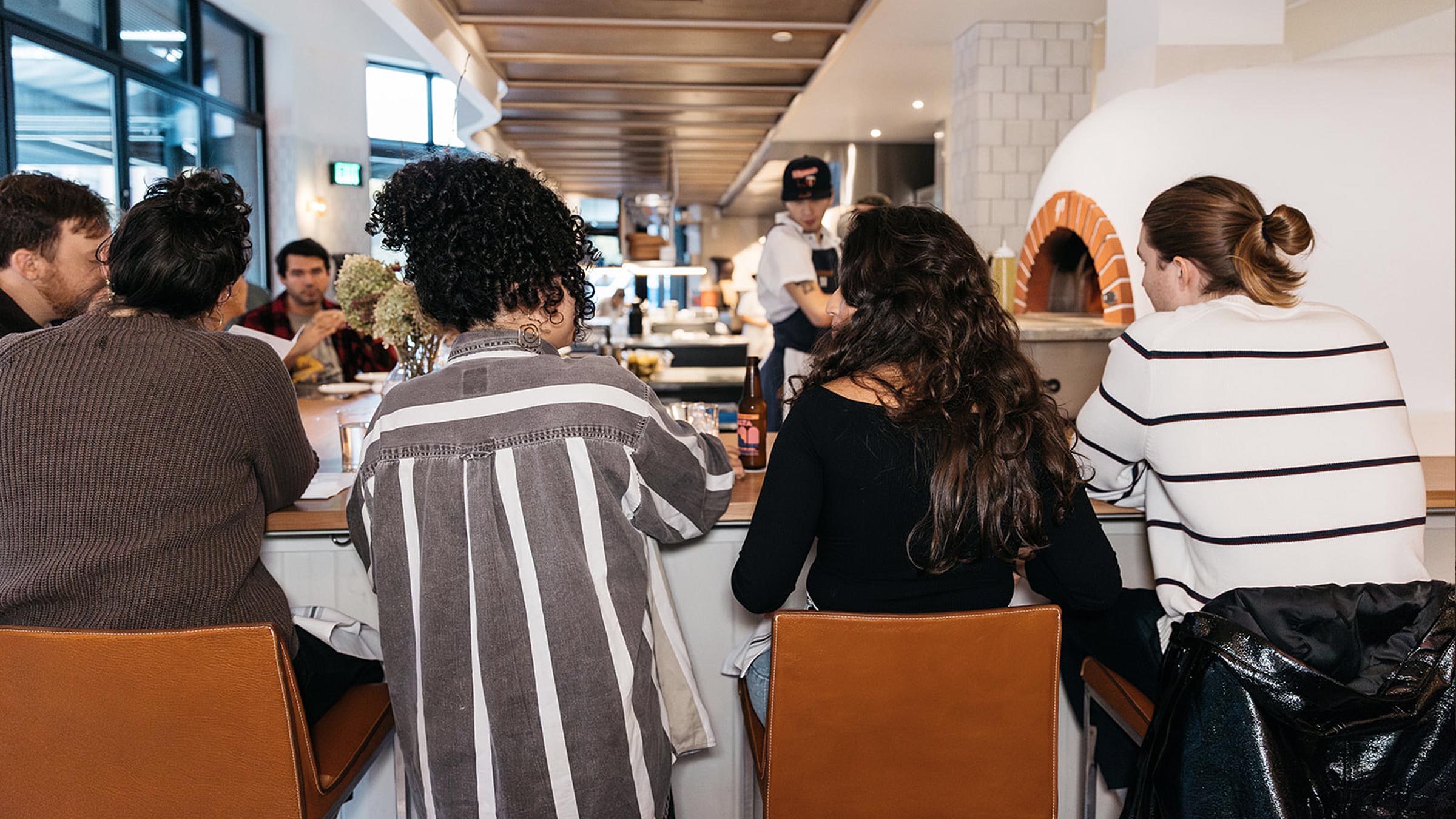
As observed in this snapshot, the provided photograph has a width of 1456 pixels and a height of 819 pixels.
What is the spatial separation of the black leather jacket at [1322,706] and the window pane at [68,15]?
6.53m

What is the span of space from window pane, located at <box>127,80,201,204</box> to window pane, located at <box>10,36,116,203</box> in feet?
0.84

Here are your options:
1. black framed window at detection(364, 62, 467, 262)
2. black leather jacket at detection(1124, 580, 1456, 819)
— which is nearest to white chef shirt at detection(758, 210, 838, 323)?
black leather jacket at detection(1124, 580, 1456, 819)

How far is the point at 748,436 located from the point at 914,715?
92 cm

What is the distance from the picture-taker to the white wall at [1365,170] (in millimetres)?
3117

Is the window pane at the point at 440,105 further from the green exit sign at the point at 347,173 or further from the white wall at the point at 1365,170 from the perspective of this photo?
the white wall at the point at 1365,170

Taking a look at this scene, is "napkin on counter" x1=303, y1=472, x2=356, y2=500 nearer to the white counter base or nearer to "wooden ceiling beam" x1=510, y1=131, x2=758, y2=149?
the white counter base

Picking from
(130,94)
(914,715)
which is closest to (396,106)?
(130,94)

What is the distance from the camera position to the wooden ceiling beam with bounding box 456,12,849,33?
378 cm

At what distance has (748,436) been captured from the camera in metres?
2.07

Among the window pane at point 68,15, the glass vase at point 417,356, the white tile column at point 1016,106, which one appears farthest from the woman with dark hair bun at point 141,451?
the window pane at point 68,15

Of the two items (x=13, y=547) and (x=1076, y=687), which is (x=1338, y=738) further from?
(x=13, y=547)

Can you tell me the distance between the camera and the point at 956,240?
4.83ft

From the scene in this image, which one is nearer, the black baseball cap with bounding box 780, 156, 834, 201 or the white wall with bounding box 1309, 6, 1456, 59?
the black baseball cap with bounding box 780, 156, 834, 201

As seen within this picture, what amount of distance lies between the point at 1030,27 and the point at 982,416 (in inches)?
201
